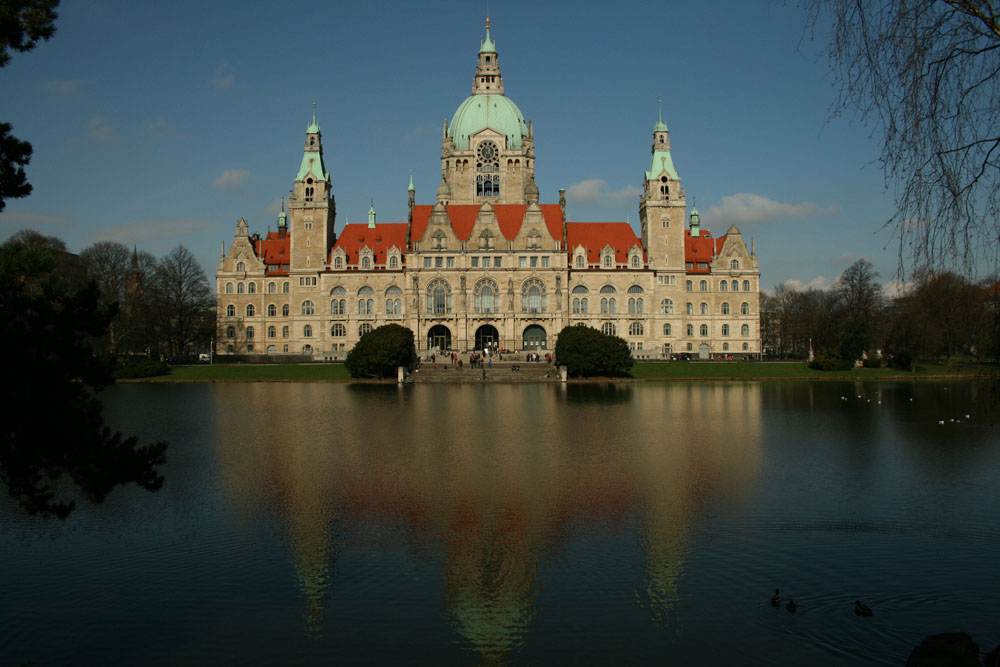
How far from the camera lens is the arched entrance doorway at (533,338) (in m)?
75.1

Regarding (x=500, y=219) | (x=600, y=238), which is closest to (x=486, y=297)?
(x=500, y=219)

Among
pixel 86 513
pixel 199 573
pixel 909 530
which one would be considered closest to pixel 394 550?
pixel 199 573

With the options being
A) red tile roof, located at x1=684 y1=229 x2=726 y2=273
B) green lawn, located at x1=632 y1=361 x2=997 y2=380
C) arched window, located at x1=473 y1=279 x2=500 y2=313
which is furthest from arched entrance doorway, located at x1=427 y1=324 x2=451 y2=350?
red tile roof, located at x1=684 y1=229 x2=726 y2=273

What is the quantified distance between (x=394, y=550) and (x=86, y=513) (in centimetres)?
711

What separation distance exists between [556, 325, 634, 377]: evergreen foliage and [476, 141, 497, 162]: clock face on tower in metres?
33.9

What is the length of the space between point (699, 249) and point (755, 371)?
23.1 metres

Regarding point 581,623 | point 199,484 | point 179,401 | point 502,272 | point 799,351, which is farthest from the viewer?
point 799,351

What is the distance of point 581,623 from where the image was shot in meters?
11.0

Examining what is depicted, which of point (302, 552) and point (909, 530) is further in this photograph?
point (909, 530)

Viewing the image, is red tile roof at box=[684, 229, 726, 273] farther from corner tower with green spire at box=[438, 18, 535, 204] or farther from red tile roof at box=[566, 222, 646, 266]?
corner tower with green spire at box=[438, 18, 535, 204]

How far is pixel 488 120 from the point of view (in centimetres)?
8631

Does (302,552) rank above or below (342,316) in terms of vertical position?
below

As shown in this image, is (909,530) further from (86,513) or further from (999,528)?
(86,513)

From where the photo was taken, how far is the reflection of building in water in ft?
41.5
